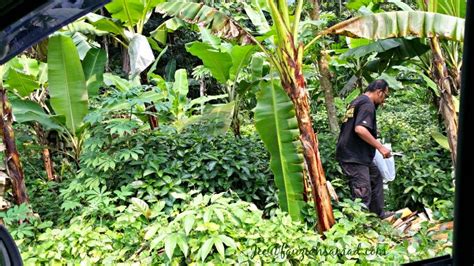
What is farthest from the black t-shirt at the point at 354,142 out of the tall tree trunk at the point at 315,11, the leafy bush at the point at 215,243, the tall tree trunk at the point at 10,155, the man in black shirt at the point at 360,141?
the tall tree trunk at the point at 10,155

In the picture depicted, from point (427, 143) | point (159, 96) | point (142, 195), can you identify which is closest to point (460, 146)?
point (142, 195)

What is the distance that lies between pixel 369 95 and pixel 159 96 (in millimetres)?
1687

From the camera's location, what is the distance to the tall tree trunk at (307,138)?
2410mm

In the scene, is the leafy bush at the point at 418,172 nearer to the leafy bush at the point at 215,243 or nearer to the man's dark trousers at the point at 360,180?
the man's dark trousers at the point at 360,180

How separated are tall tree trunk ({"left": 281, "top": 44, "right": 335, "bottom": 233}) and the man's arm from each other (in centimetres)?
69

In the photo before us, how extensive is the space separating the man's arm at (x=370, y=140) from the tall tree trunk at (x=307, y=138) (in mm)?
689

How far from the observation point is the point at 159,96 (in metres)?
3.43

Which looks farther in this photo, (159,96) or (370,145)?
(159,96)

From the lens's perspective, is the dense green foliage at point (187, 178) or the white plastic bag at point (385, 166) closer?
the dense green foliage at point (187, 178)

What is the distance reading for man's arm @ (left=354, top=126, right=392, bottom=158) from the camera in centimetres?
292

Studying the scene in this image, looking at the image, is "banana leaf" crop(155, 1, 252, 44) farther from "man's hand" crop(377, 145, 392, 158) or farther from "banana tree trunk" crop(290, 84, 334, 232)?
"man's hand" crop(377, 145, 392, 158)

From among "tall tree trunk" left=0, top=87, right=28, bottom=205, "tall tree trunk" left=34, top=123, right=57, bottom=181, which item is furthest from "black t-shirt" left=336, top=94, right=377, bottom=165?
"tall tree trunk" left=34, top=123, right=57, bottom=181

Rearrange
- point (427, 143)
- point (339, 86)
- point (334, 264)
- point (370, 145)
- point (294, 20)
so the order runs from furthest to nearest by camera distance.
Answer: point (339, 86), point (427, 143), point (370, 145), point (294, 20), point (334, 264)

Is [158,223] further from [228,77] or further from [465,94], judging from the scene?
[465,94]
